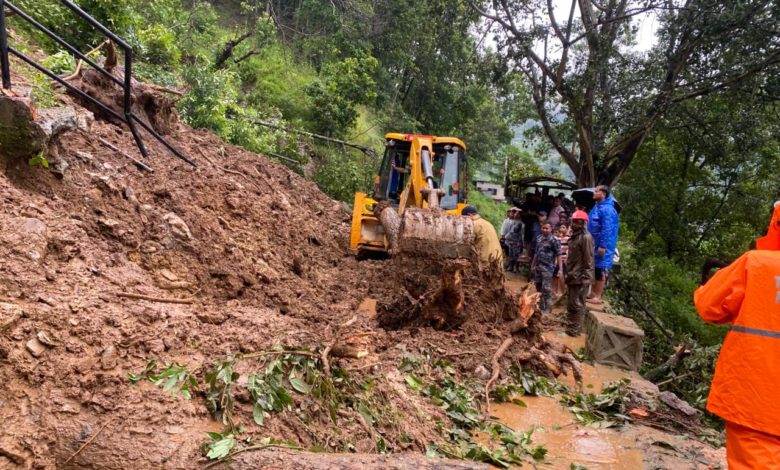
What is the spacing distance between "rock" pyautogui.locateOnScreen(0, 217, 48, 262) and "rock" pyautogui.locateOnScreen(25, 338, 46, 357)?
2.54ft

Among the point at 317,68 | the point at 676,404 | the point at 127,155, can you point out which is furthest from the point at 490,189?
the point at 127,155

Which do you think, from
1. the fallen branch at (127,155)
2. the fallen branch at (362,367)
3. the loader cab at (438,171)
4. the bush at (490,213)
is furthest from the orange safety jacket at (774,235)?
the bush at (490,213)

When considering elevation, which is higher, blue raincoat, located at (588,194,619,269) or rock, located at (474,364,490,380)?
blue raincoat, located at (588,194,619,269)

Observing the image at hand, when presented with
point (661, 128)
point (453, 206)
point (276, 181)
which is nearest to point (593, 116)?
point (661, 128)

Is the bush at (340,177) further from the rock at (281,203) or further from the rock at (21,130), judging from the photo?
the rock at (21,130)

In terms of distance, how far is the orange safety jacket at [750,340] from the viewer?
9.67 feet

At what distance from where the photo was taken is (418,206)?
8.17m

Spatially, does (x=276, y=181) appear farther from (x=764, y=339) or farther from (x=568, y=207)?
(x=764, y=339)

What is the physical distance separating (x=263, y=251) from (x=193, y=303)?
2.20 metres

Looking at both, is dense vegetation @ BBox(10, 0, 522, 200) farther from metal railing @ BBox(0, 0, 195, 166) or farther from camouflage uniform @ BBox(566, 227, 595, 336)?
camouflage uniform @ BBox(566, 227, 595, 336)

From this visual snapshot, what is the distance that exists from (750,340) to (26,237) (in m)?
4.54

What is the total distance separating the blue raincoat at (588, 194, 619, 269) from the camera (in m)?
7.85

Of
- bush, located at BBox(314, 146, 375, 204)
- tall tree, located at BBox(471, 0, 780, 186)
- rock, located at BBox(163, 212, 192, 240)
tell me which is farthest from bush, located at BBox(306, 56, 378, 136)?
rock, located at BBox(163, 212, 192, 240)

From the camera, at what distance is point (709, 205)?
719 inches
